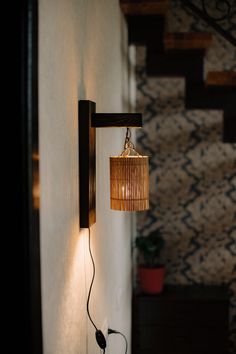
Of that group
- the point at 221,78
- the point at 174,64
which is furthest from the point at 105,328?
the point at 174,64

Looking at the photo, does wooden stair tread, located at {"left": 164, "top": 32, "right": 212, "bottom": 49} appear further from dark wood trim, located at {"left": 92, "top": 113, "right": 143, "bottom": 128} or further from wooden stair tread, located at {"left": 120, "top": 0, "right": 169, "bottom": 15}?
dark wood trim, located at {"left": 92, "top": 113, "right": 143, "bottom": 128}

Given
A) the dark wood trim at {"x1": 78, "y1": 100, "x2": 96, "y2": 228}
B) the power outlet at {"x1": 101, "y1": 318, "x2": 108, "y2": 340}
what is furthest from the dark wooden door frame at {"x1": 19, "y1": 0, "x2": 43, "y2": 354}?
the power outlet at {"x1": 101, "y1": 318, "x2": 108, "y2": 340}

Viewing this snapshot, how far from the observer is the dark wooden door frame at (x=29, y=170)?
1.23m

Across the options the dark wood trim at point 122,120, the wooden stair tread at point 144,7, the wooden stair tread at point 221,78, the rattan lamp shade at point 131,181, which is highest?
the wooden stair tread at point 144,7

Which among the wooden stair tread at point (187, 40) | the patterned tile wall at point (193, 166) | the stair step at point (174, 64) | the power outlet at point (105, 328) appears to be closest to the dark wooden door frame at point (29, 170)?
the power outlet at point (105, 328)

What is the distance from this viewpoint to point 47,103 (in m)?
1.50

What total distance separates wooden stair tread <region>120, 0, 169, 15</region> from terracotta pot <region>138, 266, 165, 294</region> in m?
1.98

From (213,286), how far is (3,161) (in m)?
3.57

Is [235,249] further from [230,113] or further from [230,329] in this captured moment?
[230,113]

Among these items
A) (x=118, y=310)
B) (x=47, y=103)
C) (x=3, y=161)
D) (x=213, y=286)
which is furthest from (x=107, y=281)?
(x=213, y=286)

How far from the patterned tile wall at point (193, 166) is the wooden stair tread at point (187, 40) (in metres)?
0.97

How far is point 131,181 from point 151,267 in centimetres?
248

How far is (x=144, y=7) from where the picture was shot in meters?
3.41

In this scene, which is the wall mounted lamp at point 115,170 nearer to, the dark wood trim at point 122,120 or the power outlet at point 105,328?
the dark wood trim at point 122,120
